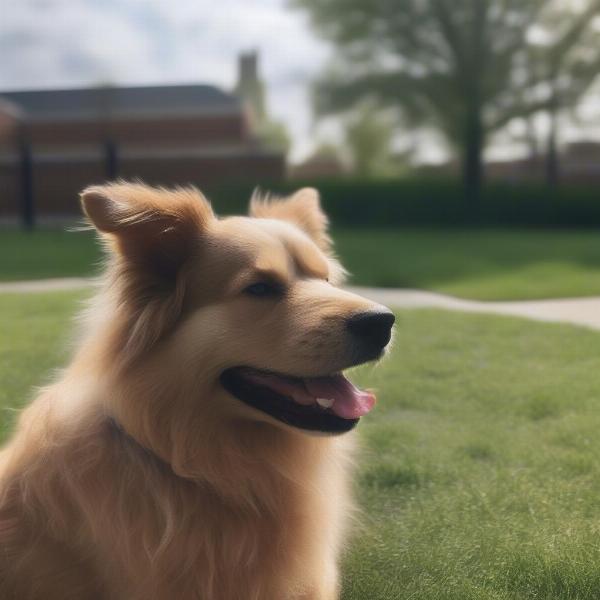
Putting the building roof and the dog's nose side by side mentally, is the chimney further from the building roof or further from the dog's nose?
the dog's nose

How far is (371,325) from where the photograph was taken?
7.29ft

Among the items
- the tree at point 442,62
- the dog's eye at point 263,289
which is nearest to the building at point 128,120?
the tree at point 442,62

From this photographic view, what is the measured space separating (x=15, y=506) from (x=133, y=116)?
41323mm

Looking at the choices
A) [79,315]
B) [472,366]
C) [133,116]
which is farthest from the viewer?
[133,116]

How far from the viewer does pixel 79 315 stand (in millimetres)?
2625

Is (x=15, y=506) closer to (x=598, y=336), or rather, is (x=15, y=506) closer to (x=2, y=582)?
(x=2, y=582)

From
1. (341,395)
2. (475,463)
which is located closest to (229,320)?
A: (341,395)

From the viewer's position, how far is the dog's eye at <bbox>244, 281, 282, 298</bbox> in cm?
235

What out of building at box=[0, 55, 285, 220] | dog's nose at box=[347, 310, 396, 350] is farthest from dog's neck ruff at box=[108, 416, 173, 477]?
building at box=[0, 55, 285, 220]

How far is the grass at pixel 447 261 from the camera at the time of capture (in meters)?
10.1

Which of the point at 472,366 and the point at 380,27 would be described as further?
the point at 380,27

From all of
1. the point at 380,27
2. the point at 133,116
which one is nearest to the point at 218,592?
the point at 380,27

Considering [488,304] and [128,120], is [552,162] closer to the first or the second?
[488,304]

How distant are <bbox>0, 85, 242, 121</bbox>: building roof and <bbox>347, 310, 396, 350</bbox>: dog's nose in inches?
1535
